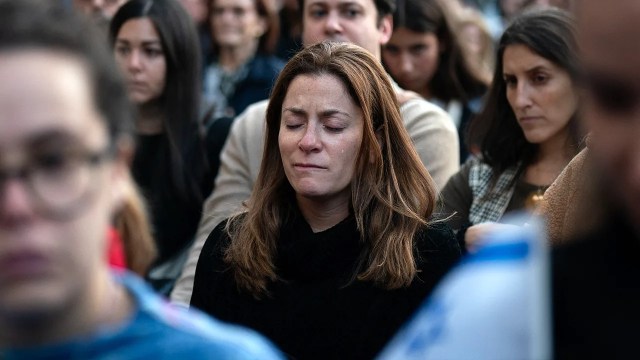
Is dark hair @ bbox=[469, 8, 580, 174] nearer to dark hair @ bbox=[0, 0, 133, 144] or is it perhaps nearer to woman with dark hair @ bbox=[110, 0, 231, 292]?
woman with dark hair @ bbox=[110, 0, 231, 292]

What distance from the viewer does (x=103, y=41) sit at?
199 centimetres

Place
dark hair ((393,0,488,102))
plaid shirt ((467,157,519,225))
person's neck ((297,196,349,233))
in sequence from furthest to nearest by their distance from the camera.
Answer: dark hair ((393,0,488,102)) → plaid shirt ((467,157,519,225)) → person's neck ((297,196,349,233))

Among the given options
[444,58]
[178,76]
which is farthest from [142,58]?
[444,58]

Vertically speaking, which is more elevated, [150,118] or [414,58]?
[414,58]

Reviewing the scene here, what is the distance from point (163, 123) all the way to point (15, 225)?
14.6 ft

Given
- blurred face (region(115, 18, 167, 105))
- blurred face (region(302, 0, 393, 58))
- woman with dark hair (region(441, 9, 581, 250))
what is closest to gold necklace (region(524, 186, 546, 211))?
woman with dark hair (region(441, 9, 581, 250))

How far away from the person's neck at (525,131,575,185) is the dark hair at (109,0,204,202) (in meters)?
1.69

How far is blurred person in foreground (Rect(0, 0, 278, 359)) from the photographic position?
1.72m

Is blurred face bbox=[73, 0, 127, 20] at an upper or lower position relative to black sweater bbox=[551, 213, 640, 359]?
lower

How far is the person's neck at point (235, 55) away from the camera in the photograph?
8758mm

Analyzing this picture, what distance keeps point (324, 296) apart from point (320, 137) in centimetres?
62

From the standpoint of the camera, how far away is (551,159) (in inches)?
201

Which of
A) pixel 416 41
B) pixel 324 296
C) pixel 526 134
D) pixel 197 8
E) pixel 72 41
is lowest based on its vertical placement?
pixel 324 296

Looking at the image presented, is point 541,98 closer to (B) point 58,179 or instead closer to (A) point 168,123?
(A) point 168,123
